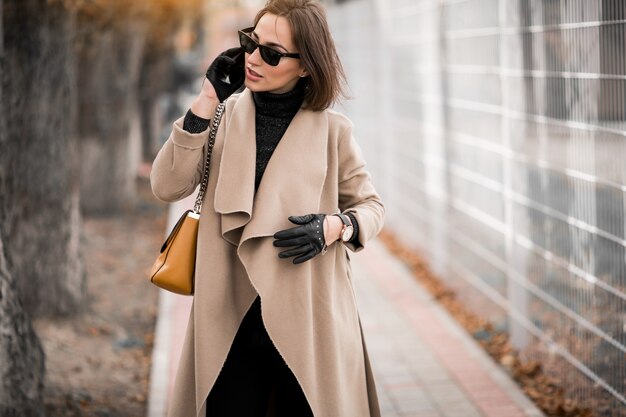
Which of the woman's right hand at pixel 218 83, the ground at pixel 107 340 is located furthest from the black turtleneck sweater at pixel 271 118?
the ground at pixel 107 340

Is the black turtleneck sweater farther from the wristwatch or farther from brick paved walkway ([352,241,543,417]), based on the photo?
brick paved walkway ([352,241,543,417])

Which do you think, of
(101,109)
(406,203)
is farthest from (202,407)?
(101,109)

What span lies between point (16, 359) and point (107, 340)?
107 inches

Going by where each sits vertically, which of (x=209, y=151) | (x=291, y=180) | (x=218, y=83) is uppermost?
(x=218, y=83)

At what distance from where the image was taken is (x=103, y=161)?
1280cm

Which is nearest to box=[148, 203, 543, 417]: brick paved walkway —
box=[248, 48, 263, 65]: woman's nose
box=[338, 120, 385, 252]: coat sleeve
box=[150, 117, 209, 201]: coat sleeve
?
box=[338, 120, 385, 252]: coat sleeve

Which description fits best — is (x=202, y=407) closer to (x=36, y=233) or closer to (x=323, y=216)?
(x=323, y=216)

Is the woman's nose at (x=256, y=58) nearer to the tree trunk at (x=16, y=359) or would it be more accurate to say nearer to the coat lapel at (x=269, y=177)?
the coat lapel at (x=269, y=177)

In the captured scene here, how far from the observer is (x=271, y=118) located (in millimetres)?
3369

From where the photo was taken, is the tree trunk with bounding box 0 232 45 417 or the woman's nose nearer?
the woman's nose

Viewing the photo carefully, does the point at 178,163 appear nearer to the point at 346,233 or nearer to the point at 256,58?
the point at 256,58

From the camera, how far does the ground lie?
566 cm

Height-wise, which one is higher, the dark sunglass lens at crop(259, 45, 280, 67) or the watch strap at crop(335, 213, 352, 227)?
the dark sunglass lens at crop(259, 45, 280, 67)

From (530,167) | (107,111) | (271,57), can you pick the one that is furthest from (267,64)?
(107,111)
